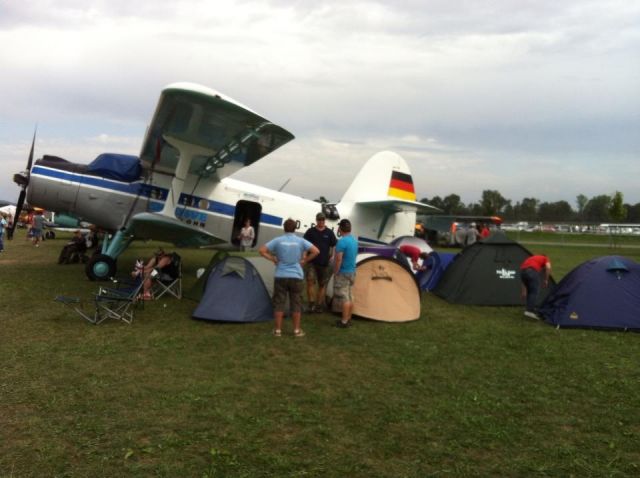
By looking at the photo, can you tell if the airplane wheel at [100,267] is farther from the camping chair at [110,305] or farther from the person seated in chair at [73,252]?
the person seated in chair at [73,252]

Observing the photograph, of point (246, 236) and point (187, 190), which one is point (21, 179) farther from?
point (246, 236)

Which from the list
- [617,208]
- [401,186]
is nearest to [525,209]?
[617,208]

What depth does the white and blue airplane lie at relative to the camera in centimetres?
878

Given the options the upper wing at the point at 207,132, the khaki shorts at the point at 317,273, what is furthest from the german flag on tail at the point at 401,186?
the khaki shorts at the point at 317,273

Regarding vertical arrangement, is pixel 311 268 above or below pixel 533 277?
below

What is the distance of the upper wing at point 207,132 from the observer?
25.7 feet

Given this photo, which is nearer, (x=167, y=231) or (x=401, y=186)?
(x=167, y=231)

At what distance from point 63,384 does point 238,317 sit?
2.95 m

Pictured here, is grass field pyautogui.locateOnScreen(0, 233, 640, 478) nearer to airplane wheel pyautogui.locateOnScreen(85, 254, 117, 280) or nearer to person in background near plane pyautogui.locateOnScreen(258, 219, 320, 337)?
person in background near plane pyautogui.locateOnScreen(258, 219, 320, 337)

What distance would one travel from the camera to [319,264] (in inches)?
322

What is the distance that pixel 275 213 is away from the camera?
13.0 metres

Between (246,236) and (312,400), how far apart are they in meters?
8.08

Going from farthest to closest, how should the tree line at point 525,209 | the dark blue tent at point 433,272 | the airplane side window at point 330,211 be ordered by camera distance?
1. the tree line at point 525,209
2. the airplane side window at point 330,211
3. the dark blue tent at point 433,272

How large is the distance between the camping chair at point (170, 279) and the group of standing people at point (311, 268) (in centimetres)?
258
